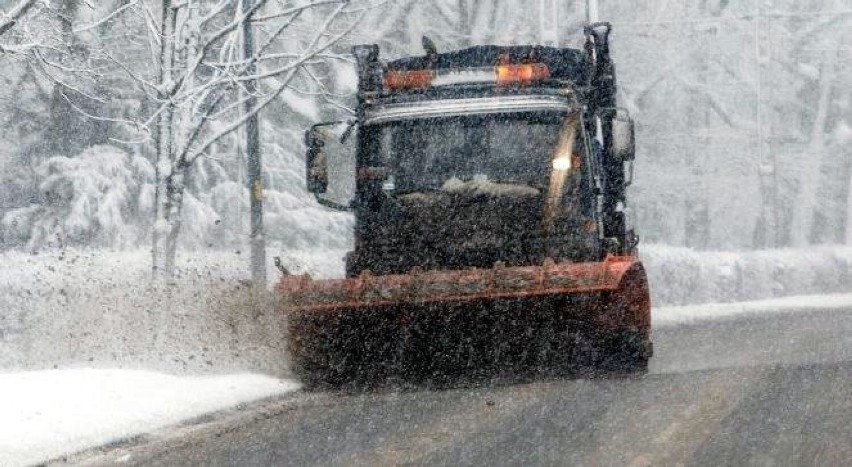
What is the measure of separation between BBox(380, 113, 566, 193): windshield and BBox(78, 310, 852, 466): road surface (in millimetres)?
1887

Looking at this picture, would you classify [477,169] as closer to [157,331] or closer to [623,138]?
[623,138]

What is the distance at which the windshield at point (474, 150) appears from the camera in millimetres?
13211

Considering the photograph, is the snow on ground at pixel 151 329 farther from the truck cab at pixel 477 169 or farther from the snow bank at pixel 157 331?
the truck cab at pixel 477 169

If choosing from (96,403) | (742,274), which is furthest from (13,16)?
(742,274)

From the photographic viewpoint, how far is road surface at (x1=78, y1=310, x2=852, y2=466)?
334 inches

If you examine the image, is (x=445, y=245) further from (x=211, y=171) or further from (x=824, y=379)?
(x=211, y=171)

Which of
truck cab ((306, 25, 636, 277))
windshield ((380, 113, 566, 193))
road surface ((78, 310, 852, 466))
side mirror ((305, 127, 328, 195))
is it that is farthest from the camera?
side mirror ((305, 127, 328, 195))

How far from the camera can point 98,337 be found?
599 inches

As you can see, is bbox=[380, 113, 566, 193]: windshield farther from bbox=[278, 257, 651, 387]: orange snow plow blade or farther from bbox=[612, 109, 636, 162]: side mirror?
bbox=[278, 257, 651, 387]: orange snow plow blade

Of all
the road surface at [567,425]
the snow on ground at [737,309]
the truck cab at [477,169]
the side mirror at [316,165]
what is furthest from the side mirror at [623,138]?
the snow on ground at [737,309]

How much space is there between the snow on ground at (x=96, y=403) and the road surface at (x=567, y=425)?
0.33 m

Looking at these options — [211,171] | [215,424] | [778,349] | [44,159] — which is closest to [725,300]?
[211,171]

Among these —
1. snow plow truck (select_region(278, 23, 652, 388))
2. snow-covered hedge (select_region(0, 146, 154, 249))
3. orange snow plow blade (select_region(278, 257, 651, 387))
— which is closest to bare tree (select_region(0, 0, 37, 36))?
snow plow truck (select_region(278, 23, 652, 388))

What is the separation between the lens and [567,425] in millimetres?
9711
